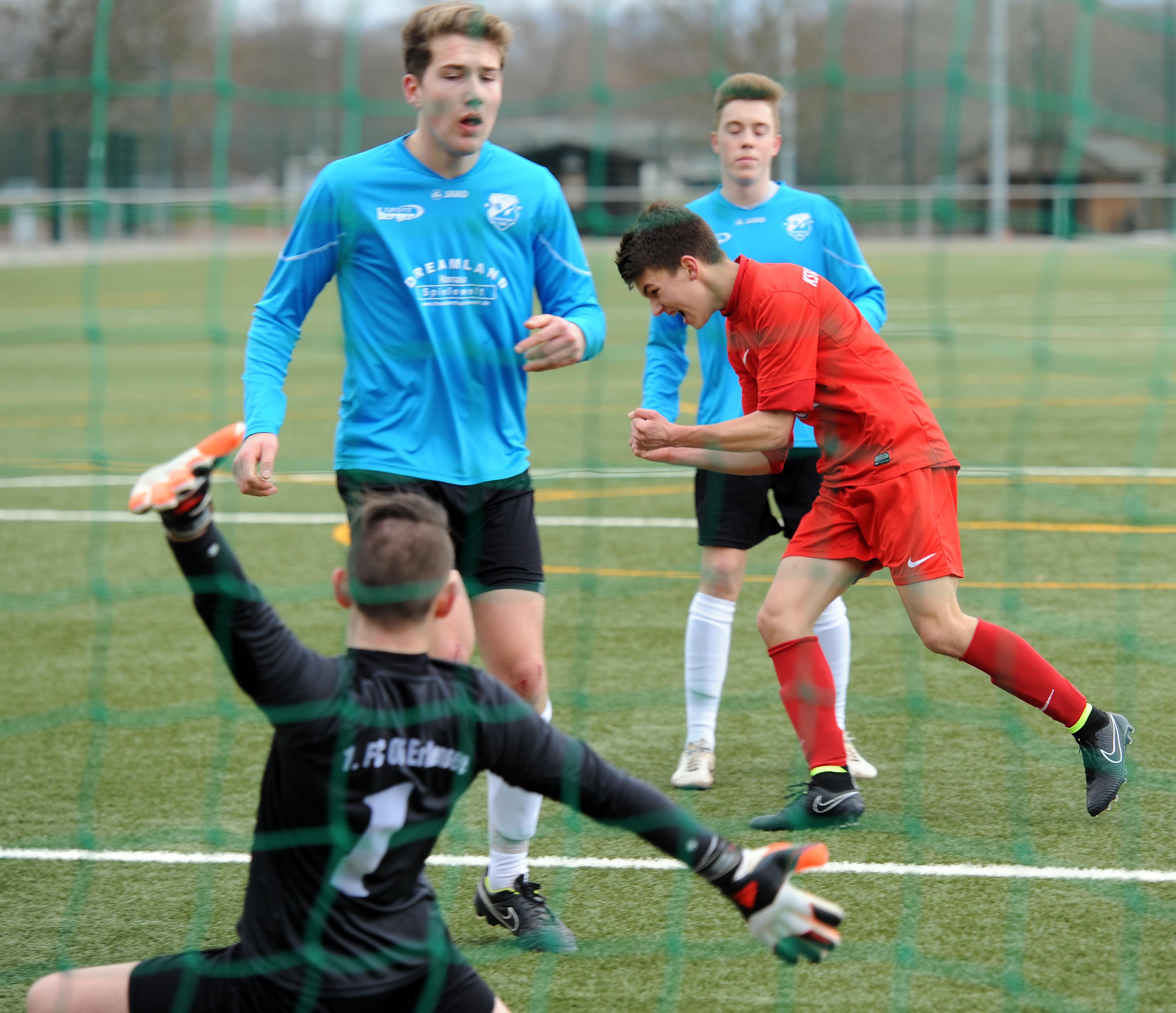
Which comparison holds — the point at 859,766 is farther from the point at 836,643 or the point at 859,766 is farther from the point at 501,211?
the point at 501,211

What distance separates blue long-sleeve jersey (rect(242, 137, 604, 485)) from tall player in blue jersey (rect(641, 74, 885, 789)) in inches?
40.1

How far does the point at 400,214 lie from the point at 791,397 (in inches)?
41.7

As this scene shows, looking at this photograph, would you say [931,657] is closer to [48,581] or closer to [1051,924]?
[1051,924]

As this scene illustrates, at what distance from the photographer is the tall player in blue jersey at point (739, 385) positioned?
4.34 meters

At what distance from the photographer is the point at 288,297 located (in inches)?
132

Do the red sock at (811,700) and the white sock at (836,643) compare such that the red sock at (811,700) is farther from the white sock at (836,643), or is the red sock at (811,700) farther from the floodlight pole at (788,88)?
the floodlight pole at (788,88)

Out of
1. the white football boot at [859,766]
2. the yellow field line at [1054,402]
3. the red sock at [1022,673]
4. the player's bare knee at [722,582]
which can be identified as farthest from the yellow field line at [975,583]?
the yellow field line at [1054,402]

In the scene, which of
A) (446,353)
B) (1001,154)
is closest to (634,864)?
(446,353)

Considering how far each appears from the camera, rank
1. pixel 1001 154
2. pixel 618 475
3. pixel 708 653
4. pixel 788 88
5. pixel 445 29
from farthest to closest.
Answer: pixel 1001 154
pixel 618 475
pixel 788 88
pixel 708 653
pixel 445 29

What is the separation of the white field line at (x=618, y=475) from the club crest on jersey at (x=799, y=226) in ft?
12.9

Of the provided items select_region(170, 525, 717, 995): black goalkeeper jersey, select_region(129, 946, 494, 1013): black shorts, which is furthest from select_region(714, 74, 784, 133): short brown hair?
select_region(129, 946, 494, 1013): black shorts

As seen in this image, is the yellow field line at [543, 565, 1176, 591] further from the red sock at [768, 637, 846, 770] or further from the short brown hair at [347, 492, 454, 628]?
the short brown hair at [347, 492, 454, 628]

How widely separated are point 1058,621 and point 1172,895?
8.27 feet

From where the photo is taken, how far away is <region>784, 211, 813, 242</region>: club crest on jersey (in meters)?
4.46
